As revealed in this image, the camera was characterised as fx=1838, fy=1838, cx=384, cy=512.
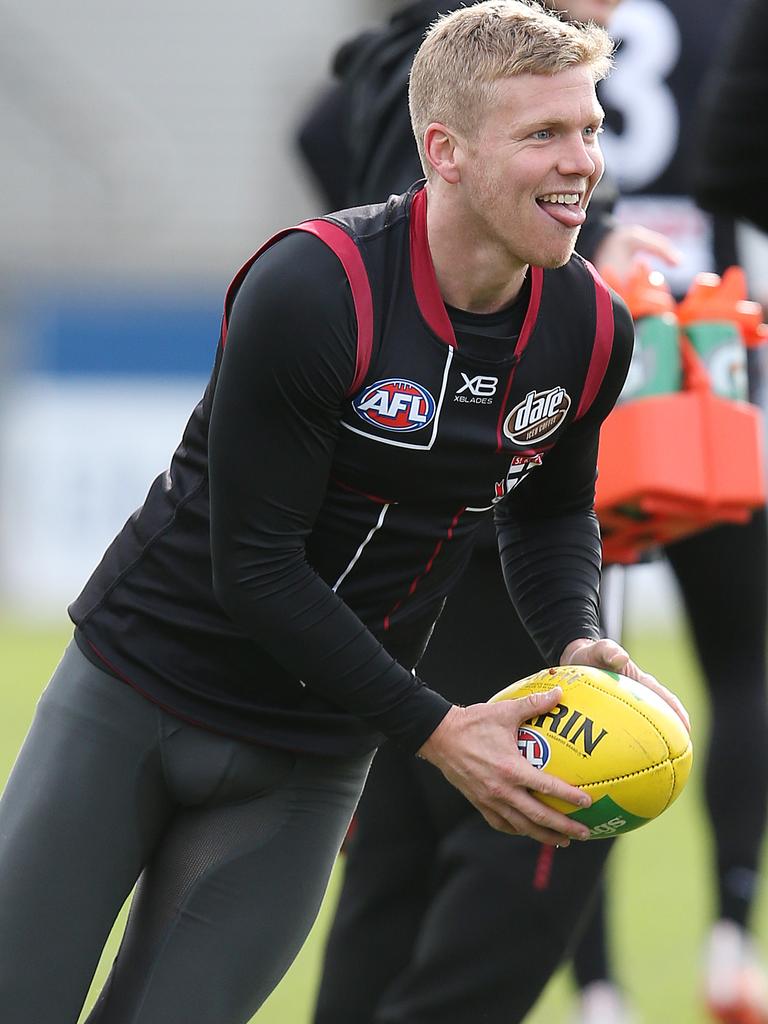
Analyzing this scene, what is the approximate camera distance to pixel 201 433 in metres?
2.84

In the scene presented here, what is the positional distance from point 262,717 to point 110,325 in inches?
389

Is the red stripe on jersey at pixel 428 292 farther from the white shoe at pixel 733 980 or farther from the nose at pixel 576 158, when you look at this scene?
the white shoe at pixel 733 980

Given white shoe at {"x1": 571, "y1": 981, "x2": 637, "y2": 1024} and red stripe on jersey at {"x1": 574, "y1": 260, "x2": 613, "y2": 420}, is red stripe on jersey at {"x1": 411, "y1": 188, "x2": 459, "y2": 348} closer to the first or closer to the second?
red stripe on jersey at {"x1": 574, "y1": 260, "x2": 613, "y2": 420}

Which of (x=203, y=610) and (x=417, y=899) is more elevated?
(x=203, y=610)

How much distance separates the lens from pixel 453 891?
137 inches

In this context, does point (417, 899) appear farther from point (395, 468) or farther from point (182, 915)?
point (395, 468)

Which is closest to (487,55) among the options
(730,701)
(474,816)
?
(474,816)

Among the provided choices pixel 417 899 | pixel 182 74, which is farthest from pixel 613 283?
pixel 182 74

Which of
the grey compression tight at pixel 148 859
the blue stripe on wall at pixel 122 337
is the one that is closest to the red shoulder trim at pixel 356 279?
the grey compression tight at pixel 148 859

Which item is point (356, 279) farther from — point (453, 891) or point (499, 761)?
point (453, 891)

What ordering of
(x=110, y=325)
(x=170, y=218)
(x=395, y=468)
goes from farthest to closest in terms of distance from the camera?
(x=170, y=218) → (x=110, y=325) → (x=395, y=468)

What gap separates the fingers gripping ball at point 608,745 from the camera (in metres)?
2.64

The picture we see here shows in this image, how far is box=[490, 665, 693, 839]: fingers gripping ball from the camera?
2645mm

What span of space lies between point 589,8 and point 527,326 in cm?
94
